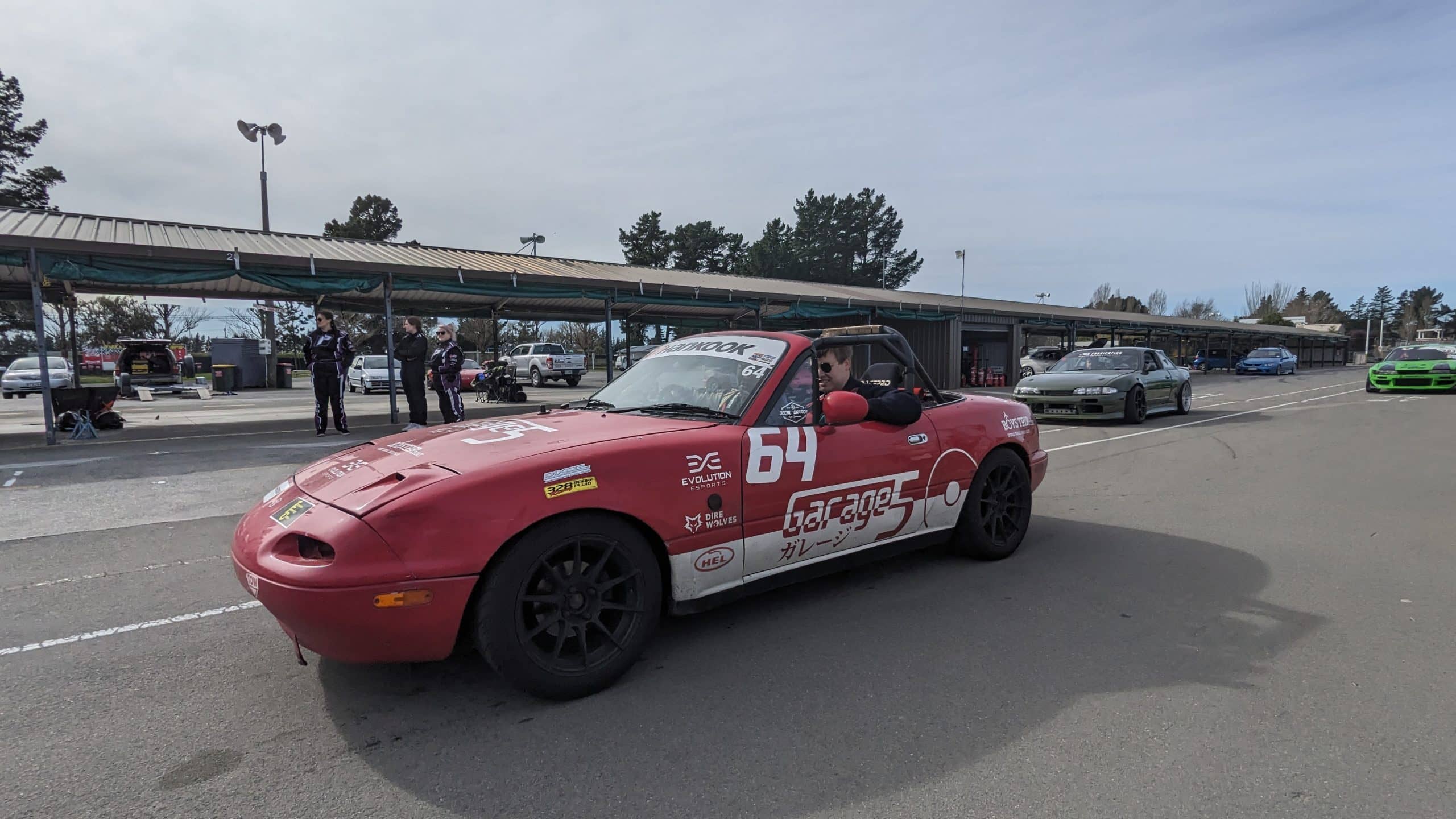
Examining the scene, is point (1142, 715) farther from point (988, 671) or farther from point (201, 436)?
point (201, 436)

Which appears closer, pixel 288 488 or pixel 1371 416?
pixel 288 488

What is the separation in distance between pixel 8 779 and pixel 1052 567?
484cm

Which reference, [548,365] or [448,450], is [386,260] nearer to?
[448,450]

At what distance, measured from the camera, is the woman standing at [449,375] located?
38.9ft

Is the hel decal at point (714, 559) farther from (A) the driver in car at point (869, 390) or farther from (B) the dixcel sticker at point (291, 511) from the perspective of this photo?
(B) the dixcel sticker at point (291, 511)

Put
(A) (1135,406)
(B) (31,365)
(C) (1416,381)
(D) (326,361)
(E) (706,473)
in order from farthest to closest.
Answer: (B) (31,365) → (C) (1416,381) → (A) (1135,406) → (D) (326,361) → (E) (706,473)

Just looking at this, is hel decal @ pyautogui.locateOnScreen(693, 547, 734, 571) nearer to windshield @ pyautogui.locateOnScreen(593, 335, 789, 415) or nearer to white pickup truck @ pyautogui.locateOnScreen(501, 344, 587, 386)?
windshield @ pyautogui.locateOnScreen(593, 335, 789, 415)

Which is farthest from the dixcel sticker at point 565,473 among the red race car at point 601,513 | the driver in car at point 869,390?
the driver in car at point 869,390

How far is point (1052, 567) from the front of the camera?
4.52 m

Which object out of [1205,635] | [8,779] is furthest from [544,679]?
[1205,635]

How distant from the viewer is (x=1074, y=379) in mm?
12898

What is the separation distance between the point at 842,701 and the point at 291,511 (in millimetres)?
2232

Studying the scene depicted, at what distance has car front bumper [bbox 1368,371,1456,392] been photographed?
1906cm

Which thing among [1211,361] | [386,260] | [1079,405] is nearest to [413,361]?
[386,260]
